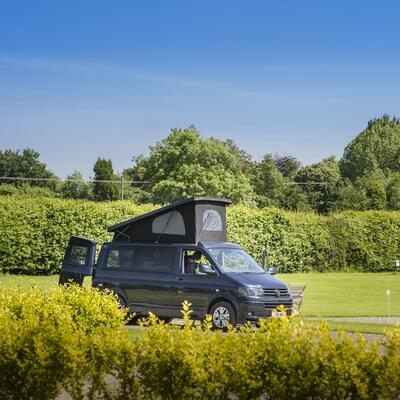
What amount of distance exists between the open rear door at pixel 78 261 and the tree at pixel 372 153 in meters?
75.5

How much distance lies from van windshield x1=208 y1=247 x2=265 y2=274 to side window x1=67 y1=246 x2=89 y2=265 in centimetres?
356

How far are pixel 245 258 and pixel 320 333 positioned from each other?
11.6 metres

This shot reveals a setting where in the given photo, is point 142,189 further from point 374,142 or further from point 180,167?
point 374,142

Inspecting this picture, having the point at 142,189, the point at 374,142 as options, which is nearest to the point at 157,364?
the point at 142,189

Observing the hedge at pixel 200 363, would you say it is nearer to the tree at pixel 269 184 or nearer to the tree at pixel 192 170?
the tree at pixel 192 170

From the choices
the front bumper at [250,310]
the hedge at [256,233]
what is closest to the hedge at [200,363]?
the front bumper at [250,310]

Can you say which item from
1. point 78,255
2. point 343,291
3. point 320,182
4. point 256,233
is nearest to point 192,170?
point 256,233

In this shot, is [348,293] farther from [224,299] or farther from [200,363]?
[200,363]

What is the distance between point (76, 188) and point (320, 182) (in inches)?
1099

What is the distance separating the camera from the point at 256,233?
4066cm

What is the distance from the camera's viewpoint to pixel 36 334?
8.03 m

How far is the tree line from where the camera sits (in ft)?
223

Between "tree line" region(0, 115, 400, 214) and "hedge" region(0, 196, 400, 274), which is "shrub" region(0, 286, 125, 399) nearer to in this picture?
"hedge" region(0, 196, 400, 274)

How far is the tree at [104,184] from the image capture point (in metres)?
85.2
